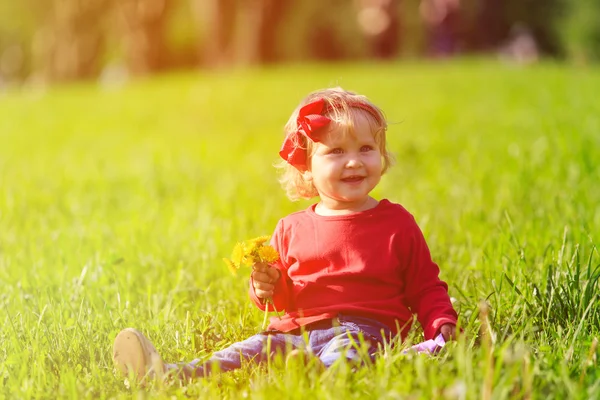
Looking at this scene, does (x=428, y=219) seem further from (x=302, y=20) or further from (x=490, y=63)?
(x=302, y=20)

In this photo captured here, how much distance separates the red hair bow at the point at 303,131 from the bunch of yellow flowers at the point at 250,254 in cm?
36

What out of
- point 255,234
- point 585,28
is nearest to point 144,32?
point 585,28

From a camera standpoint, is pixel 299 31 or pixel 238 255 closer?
pixel 238 255

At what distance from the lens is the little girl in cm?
282

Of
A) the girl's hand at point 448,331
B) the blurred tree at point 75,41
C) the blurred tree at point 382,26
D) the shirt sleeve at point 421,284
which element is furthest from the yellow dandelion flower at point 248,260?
the blurred tree at point 75,41

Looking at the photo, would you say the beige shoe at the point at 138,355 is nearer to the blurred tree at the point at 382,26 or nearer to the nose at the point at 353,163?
the nose at the point at 353,163

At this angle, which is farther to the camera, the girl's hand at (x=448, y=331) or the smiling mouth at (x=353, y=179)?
the smiling mouth at (x=353, y=179)

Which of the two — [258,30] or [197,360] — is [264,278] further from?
[258,30]

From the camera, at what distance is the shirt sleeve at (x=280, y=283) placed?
2959 mm

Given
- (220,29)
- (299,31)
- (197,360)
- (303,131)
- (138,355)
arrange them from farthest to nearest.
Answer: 1. (299,31)
2. (220,29)
3. (303,131)
4. (197,360)
5. (138,355)

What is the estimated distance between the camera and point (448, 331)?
270 centimetres

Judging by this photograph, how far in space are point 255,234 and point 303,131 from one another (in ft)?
5.86

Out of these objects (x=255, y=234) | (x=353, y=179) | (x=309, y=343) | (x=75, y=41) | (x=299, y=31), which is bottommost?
(x=255, y=234)

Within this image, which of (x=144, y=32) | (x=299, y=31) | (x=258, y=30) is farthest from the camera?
(x=299, y=31)
